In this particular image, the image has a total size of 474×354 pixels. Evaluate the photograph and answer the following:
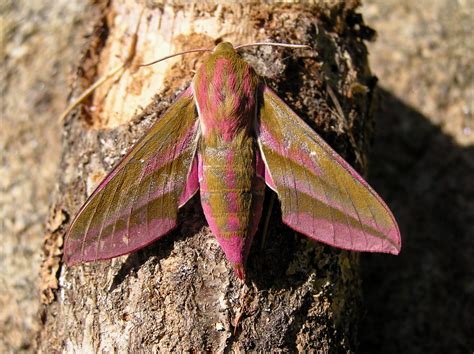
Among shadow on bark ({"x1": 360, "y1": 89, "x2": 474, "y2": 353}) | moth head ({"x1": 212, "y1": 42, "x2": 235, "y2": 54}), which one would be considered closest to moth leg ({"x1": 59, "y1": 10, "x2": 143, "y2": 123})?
moth head ({"x1": 212, "y1": 42, "x2": 235, "y2": 54})

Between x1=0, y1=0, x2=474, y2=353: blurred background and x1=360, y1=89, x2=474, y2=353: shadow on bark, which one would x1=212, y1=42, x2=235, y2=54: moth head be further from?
x1=360, y1=89, x2=474, y2=353: shadow on bark

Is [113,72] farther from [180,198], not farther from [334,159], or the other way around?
[334,159]

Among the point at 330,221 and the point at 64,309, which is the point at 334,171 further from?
the point at 64,309

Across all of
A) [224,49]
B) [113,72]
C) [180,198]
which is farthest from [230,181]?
[113,72]

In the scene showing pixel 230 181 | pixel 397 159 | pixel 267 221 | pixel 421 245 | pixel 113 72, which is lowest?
pixel 421 245

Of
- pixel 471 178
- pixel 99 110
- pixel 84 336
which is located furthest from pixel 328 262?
pixel 471 178

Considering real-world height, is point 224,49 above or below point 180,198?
above
